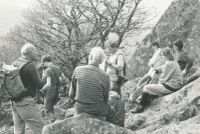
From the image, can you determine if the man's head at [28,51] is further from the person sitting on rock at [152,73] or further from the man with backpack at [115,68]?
the person sitting on rock at [152,73]

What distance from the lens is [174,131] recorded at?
27.0ft

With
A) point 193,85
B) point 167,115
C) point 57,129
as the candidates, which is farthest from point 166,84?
point 57,129

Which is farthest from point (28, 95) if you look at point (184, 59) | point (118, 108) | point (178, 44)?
point (184, 59)

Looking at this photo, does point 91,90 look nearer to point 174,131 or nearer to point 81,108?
point 81,108

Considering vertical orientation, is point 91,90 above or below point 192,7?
below

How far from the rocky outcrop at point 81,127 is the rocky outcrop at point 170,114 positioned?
5.73 ft

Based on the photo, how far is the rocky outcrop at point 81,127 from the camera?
6.85 meters

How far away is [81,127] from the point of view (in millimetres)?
6898

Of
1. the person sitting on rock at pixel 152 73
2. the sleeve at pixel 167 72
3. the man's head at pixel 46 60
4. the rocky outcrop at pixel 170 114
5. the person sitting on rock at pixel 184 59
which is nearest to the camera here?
the rocky outcrop at pixel 170 114

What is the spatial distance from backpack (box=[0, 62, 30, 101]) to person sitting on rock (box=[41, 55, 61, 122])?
331 cm

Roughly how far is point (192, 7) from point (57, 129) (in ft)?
44.0

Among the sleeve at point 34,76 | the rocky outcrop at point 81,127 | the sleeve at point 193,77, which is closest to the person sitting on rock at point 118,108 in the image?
the sleeve at point 34,76

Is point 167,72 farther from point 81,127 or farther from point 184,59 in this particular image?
point 81,127

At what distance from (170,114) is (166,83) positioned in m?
1.75
